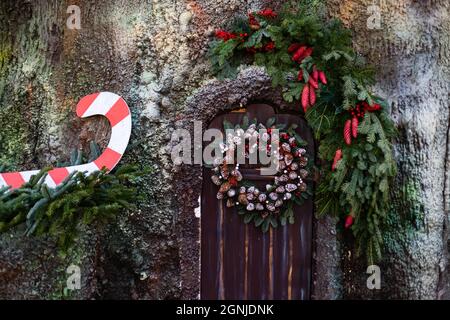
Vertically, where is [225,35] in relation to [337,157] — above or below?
above

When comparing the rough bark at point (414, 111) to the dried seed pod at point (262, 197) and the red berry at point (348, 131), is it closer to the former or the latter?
the red berry at point (348, 131)

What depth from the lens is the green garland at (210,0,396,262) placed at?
3.12 meters

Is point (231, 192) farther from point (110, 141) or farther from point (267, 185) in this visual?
point (110, 141)

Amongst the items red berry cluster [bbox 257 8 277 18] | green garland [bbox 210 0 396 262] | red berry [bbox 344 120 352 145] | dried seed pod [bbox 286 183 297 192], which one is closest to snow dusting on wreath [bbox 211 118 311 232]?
dried seed pod [bbox 286 183 297 192]

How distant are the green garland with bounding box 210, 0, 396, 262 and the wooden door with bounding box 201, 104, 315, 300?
194 millimetres

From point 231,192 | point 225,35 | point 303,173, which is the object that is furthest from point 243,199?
point 225,35

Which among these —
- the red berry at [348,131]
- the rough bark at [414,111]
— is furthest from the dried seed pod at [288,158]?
the rough bark at [414,111]

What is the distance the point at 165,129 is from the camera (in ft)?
11.2

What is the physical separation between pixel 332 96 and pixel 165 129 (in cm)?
106

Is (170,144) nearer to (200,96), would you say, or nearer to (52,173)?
(200,96)

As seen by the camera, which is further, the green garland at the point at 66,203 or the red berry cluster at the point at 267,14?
the red berry cluster at the point at 267,14

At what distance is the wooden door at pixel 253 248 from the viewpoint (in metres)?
3.38

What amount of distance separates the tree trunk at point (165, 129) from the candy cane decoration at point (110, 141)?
10 cm

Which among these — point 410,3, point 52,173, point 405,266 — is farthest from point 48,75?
point 405,266
